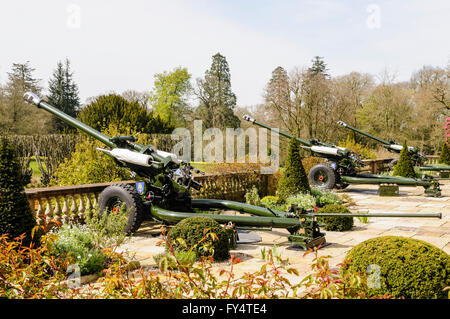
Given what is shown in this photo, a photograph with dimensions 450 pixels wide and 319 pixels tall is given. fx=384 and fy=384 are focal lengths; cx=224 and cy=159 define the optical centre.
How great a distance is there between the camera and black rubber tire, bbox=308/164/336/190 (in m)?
13.7

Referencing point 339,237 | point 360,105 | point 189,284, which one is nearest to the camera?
point 189,284

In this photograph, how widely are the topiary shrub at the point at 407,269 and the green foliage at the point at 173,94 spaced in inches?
1577

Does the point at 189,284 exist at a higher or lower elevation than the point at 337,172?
lower

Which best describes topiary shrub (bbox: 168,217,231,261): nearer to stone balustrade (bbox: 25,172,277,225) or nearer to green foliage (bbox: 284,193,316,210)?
stone balustrade (bbox: 25,172,277,225)

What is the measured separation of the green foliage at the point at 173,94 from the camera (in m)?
43.2

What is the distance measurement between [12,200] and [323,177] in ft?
37.6

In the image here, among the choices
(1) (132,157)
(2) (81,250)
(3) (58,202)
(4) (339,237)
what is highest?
(1) (132,157)

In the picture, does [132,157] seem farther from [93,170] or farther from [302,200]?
[93,170]

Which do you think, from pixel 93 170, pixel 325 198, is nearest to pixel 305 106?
pixel 325 198

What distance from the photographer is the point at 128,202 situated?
6.64m

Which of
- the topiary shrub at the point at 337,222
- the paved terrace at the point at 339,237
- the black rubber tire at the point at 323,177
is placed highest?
the black rubber tire at the point at 323,177

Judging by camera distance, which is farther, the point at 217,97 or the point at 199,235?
the point at 217,97

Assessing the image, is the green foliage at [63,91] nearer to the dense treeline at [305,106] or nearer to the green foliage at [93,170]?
the dense treeline at [305,106]

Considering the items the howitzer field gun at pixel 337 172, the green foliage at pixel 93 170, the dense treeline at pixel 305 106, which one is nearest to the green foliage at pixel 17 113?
the dense treeline at pixel 305 106
